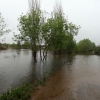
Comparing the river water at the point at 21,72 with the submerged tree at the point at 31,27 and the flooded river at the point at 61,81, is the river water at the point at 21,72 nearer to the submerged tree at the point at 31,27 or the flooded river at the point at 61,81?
the flooded river at the point at 61,81

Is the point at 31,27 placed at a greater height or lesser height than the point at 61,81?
greater

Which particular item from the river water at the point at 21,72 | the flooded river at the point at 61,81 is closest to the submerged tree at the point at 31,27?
the river water at the point at 21,72

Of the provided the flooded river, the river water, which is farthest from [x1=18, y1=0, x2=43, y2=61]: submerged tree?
the flooded river

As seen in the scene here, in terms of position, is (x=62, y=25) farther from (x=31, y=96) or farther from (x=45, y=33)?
(x=31, y=96)

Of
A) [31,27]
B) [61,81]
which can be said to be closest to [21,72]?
[61,81]

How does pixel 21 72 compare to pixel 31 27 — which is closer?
pixel 21 72

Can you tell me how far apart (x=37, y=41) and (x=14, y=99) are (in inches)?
902

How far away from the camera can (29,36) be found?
96.4ft

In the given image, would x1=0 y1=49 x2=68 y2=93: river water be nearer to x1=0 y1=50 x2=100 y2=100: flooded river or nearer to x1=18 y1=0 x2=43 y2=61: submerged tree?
x1=0 y1=50 x2=100 y2=100: flooded river

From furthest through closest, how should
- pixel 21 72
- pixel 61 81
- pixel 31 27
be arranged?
pixel 31 27
pixel 21 72
pixel 61 81

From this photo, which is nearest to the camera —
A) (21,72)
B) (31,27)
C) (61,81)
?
(61,81)

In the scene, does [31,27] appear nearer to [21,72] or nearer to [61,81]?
[21,72]

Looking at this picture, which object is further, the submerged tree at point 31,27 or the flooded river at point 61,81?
the submerged tree at point 31,27

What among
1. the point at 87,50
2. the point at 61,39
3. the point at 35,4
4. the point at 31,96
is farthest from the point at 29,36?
the point at 87,50
